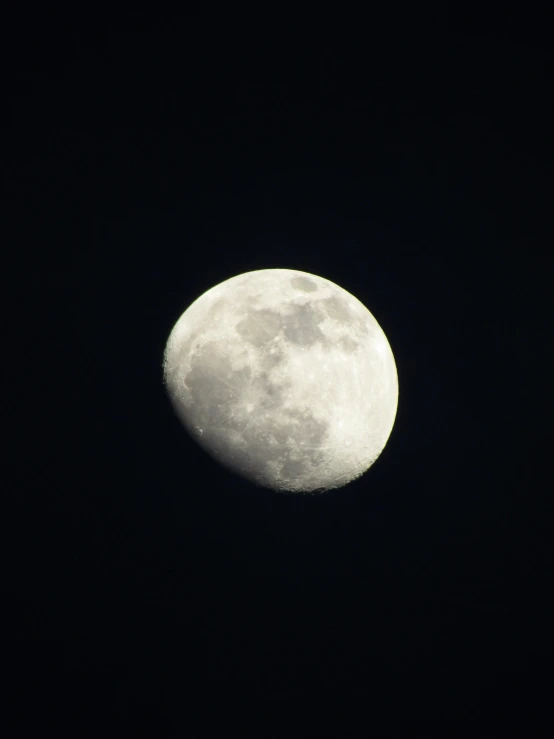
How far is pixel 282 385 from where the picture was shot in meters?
4.22

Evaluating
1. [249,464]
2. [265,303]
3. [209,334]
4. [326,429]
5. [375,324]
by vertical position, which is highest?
[375,324]

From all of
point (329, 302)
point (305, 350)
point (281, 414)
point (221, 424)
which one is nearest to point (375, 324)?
point (329, 302)

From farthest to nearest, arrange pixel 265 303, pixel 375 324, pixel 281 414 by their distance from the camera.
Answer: pixel 375 324 → pixel 265 303 → pixel 281 414

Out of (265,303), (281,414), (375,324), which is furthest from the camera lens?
(375,324)

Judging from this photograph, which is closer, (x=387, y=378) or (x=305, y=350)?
(x=305, y=350)

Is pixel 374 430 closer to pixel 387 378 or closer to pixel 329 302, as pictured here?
pixel 387 378

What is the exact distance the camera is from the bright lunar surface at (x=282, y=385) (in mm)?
4242

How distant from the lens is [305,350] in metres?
4.31

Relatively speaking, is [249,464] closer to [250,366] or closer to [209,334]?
[250,366]

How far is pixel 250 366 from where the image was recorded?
425 cm

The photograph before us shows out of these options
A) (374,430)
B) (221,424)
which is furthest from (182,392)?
(374,430)

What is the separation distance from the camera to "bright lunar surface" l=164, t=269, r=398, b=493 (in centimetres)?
424

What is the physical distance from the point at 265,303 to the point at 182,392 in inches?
38.0

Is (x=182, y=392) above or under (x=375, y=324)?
under
